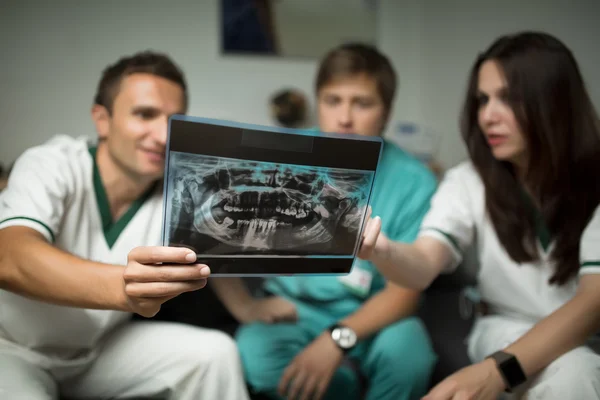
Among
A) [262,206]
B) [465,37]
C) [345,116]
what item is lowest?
[262,206]

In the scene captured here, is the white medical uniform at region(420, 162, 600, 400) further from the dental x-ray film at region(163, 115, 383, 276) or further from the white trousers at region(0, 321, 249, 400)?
the white trousers at region(0, 321, 249, 400)

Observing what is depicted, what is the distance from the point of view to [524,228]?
800 mm

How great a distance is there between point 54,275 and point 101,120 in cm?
33

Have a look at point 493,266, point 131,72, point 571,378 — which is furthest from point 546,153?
point 131,72

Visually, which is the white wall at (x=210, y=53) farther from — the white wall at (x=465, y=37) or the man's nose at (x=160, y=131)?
the man's nose at (x=160, y=131)

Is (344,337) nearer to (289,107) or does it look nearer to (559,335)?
(559,335)

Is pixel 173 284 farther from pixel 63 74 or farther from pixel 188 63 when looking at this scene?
pixel 188 63

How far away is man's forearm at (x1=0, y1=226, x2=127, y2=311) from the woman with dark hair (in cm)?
36

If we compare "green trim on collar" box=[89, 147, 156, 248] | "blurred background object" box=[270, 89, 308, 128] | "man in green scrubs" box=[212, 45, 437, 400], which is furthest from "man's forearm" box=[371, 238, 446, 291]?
"blurred background object" box=[270, 89, 308, 128]

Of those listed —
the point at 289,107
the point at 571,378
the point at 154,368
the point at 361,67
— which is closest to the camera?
the point at 571,378

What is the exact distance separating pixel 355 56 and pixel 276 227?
0.62 metres

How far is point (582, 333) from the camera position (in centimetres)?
67

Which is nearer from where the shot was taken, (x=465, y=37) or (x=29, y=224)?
(x=29, y=224)

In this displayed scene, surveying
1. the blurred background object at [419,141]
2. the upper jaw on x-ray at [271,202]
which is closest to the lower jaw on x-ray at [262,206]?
the upper jaw on x-ray at [271,202]
